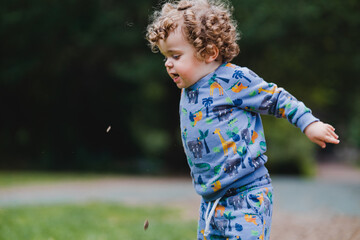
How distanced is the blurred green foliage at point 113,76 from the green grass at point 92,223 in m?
6.84

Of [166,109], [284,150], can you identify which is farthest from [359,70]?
[166,109]

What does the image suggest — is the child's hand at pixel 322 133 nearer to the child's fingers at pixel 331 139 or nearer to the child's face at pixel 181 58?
the child's fingers at pixel 331 139

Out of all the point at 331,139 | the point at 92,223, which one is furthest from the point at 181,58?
the point at 92,223

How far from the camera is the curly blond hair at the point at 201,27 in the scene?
2.24 metres

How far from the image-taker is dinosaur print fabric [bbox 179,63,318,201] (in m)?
2.18

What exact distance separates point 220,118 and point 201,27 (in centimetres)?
47

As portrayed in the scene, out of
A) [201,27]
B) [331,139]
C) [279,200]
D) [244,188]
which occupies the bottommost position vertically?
[279,200]

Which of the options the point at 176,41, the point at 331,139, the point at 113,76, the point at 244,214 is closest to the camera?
the point at 331,139

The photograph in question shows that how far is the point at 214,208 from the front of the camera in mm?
2197

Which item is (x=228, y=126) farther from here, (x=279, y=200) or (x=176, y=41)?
(x=279, y=200)

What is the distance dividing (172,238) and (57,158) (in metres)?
13.8

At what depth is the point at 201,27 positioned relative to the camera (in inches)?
88.6

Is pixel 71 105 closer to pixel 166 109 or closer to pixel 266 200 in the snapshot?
pixel 166 109

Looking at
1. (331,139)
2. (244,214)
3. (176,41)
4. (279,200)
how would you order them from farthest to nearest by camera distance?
1. (279,200)
2. (176,41)
3. (244,214)
4. (331,139)
